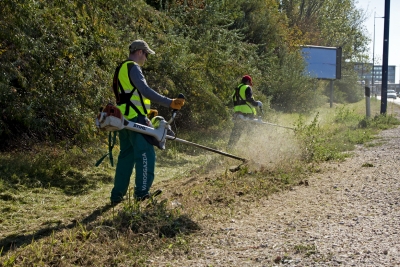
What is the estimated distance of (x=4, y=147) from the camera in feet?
28.7

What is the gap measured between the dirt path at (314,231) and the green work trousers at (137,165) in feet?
3.67

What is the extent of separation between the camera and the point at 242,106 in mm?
12078

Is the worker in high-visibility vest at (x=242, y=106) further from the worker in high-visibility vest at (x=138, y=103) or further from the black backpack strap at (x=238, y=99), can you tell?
the worker in high-visibility vest at (x=138, y=103)

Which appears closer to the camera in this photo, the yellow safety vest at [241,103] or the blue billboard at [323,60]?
the yellow safety vest at [241,103]

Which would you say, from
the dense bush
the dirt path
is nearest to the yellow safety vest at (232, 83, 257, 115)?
the dense bush

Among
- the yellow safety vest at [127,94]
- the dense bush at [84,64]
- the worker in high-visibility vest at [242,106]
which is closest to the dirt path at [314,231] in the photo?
the yellow safety vest at [127,94]

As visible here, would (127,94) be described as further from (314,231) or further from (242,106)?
(242,106)

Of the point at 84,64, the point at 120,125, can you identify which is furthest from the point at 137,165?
the point at 84,64

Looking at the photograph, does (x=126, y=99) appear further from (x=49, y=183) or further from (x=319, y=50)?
(x=319, y=50)

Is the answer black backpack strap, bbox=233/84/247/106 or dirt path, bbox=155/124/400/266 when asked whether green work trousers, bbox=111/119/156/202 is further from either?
black backpack strap, bbox=233/84/247/106

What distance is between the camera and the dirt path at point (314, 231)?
4434 millimetres

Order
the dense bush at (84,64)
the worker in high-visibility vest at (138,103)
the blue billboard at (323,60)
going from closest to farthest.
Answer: the worker in high-visibility vest at (138,103), the dense bush at (84,64), the blue billboard at (323,60)

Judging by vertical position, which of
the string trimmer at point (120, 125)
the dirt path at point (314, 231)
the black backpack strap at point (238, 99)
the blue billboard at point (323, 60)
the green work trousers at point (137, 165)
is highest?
the blue billboard at point (323, 60)

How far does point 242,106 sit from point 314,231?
23.3 feet
